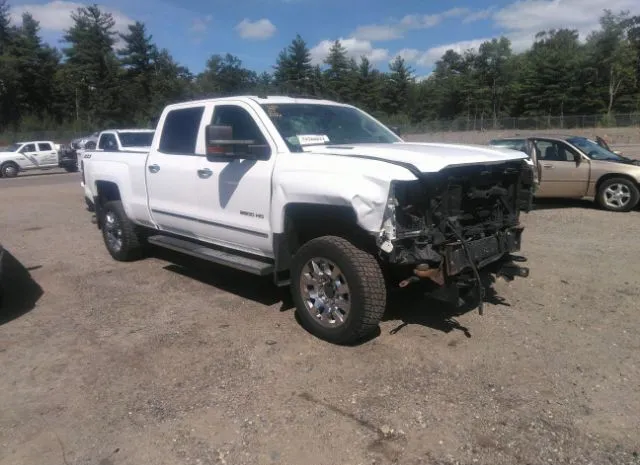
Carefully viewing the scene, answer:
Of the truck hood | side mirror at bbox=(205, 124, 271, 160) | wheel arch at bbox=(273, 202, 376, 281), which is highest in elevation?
side mirror at bbox=(205, 124, 271, 160)

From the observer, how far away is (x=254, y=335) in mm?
4734

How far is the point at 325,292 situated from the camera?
4480mm

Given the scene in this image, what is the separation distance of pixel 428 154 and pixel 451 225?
0.60m

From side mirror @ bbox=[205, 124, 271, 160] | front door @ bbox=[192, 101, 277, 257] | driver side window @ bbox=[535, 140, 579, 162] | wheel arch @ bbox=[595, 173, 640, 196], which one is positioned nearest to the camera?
side mirror @ bbox=[205, 124, 271, 160]

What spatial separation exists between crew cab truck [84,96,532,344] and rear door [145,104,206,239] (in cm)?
2

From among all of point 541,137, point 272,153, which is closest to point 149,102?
point 541,137

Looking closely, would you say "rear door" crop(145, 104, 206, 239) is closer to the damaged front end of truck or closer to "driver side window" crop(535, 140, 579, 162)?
the damaged front end of truck

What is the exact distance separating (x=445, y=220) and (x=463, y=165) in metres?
0.45

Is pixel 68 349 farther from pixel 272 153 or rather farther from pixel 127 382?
pixel 272 153

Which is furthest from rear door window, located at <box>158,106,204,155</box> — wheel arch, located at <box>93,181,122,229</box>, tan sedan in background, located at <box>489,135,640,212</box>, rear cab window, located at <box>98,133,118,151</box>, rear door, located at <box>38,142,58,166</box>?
rear door, located at <box>38,142,58,166</box>

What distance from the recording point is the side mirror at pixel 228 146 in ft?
15.3

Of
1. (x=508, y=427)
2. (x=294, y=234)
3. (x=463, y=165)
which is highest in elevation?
(x=463, y=165)

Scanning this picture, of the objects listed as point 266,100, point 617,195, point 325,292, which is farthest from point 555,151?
point 325,292

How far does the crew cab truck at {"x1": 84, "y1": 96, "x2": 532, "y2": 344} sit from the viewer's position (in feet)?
13.4
